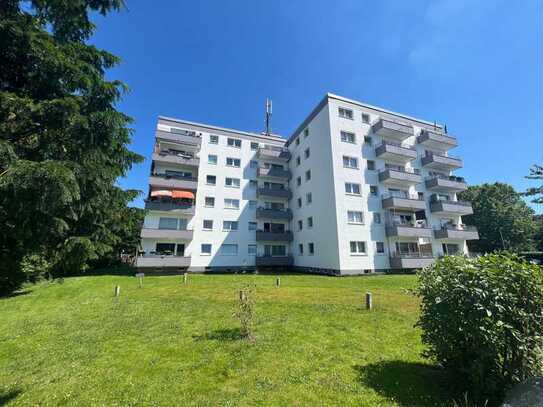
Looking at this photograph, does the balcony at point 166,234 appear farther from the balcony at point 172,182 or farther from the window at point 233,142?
the window at point 233,142

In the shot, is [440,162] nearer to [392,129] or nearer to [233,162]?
[392,129]

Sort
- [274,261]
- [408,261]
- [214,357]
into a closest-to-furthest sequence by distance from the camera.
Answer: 1. [214,357]
2. [408,261]
3. [274,261]

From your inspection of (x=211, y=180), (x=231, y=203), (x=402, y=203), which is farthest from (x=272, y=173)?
(x=402, y=203)

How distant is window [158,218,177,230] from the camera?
3011 cm

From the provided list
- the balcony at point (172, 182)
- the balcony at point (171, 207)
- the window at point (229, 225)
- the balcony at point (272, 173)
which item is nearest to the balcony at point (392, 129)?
the balcony at point (272, 173)

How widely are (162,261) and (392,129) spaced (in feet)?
105

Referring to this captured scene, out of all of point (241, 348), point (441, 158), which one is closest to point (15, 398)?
point (241, 348)

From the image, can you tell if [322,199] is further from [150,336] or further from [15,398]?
Result: [15,398]

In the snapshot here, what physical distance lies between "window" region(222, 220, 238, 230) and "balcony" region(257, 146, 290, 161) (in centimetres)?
1091

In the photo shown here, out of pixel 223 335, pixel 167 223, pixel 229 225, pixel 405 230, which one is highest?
pixel 229 225

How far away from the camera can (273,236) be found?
109 ft

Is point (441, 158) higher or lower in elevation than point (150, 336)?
higher

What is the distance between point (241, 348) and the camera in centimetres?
704

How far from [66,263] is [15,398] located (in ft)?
12.4
